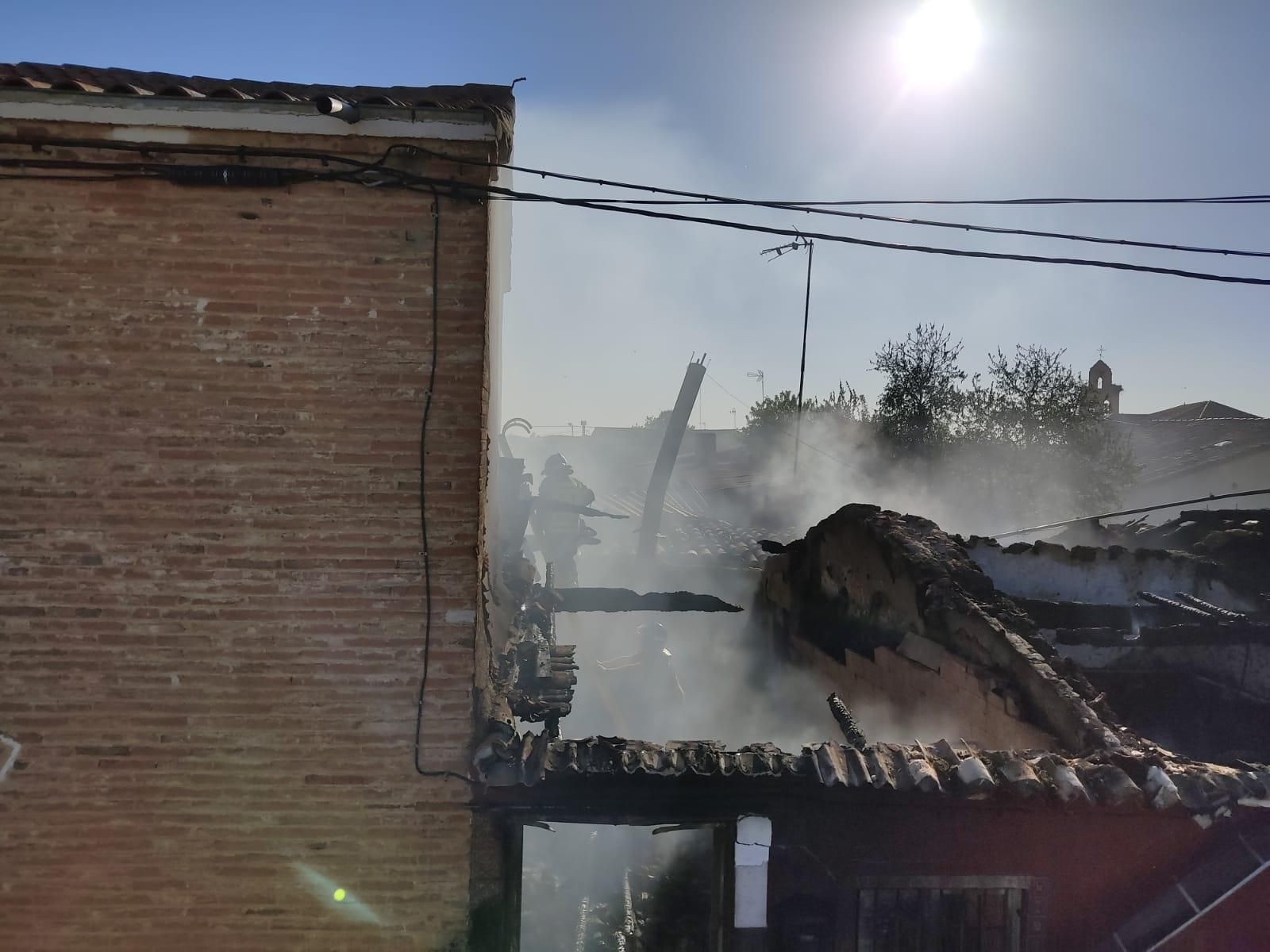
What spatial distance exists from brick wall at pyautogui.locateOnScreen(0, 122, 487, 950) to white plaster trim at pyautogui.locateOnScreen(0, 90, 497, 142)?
9 cm

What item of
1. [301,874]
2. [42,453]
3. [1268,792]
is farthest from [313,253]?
[1268,792]

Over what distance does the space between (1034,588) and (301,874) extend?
8.59 meters

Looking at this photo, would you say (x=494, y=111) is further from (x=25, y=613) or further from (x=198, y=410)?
(x=25, y=613)

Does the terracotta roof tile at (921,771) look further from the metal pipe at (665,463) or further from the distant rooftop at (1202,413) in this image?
the distant rooftop at (1202,413)

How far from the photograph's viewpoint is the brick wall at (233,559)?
16.9 feet

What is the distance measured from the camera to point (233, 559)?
5258 mm

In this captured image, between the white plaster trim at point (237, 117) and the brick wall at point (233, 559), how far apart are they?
0.09 meters

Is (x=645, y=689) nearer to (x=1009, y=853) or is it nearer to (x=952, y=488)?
(x=1009, y=853)

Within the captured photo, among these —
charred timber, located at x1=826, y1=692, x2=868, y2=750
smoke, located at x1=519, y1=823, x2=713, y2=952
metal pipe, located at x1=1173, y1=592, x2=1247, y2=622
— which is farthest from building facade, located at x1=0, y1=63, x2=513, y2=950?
metal pipe, located at x1=1173, y1=592, x2=1247, y2=622

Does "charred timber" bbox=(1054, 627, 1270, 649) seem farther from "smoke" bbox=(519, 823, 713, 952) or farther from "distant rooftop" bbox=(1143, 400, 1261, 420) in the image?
"distant rooftop" bbox=(1143, 400, 1261, 420)

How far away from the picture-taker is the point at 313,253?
5.28m

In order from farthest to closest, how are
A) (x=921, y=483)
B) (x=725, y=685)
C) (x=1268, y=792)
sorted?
(x=921, y=483) < (x=725, y=685) < (x=1268, y=792)

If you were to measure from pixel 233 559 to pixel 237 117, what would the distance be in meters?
2.81

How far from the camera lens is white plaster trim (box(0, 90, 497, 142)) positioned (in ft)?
16.5
